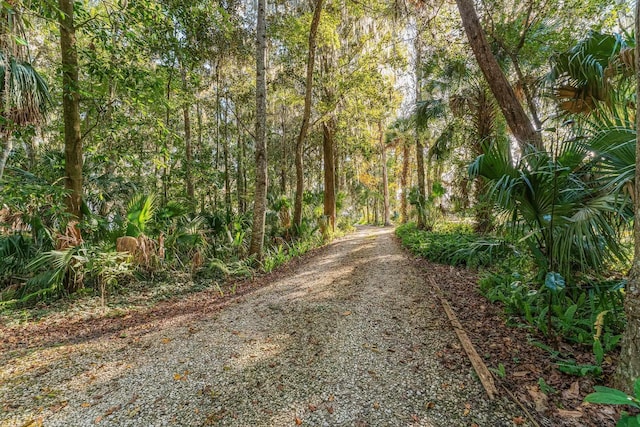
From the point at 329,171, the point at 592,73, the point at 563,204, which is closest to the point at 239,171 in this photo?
the point at 329,171

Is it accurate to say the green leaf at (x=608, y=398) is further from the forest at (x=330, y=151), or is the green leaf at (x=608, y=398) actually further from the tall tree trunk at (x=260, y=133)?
the tall tree trunk at (x=260, y=133)

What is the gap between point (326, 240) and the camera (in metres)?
10.2

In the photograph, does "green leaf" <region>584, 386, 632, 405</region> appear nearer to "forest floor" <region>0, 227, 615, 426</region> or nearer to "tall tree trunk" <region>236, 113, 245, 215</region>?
"forest floor" <region>0, 227, 615, 426</region>

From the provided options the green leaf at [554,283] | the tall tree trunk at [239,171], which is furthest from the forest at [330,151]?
the tall tree trunk at [239,171]

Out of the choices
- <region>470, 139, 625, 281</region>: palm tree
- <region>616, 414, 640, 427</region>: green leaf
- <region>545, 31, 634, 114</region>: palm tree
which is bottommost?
<region>616, 414, 640, 427</region>: green leaf

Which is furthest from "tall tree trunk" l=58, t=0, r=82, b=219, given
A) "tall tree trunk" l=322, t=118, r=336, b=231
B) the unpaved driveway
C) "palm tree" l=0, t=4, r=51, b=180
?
"tall tree trunk" l=322, t=118, r=336, b=231

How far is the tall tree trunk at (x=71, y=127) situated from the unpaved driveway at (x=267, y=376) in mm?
2540

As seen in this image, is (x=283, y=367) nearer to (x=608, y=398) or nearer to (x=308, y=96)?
(x=608, y=398)

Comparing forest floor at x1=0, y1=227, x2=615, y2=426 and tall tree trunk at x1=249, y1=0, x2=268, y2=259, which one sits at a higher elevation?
tall tree trunk at x1=249, y1=0, x2=268, y2=259

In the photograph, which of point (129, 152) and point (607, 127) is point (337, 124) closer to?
point (129, 152)

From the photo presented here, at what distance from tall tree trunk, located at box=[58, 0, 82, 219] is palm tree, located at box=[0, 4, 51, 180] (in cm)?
51

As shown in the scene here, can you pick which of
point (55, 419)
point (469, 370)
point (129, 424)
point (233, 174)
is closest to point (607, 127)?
point (469, 370)

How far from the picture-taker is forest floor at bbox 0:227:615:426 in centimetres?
180

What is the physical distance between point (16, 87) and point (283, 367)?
4240mm
